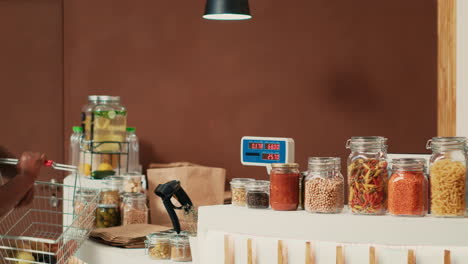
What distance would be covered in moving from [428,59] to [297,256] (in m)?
2.77

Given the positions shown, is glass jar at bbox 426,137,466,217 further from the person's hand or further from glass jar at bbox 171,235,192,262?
the person's hand

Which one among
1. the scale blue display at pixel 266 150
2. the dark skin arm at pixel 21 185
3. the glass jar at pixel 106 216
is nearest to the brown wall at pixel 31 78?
the glass jar at pixel 106 216

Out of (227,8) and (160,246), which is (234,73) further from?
(160,246)

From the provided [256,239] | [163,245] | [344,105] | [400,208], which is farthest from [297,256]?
[344,105]

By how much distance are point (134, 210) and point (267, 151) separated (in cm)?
121

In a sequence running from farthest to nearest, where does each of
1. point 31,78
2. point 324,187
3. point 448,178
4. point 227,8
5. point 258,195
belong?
point 31,78 → point 227,8 → point 258,195 → point 324,187 → point 448,178

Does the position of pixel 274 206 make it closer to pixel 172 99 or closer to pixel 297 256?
pixel 297 256

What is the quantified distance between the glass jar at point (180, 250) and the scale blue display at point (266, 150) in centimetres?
46

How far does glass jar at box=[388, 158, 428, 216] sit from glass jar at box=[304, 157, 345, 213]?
153 mm

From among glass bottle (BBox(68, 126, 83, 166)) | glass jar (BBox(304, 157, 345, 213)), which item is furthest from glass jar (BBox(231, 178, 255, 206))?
glass bottle (BBox(68, 126, 83, 166))

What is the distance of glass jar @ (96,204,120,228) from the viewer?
3.26 meters

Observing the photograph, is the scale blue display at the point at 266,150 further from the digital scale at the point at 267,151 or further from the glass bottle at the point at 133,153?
the glass bottle at the point at 133,153

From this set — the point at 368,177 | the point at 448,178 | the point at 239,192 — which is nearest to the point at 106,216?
the point at 239,192

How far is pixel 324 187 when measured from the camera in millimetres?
1958
